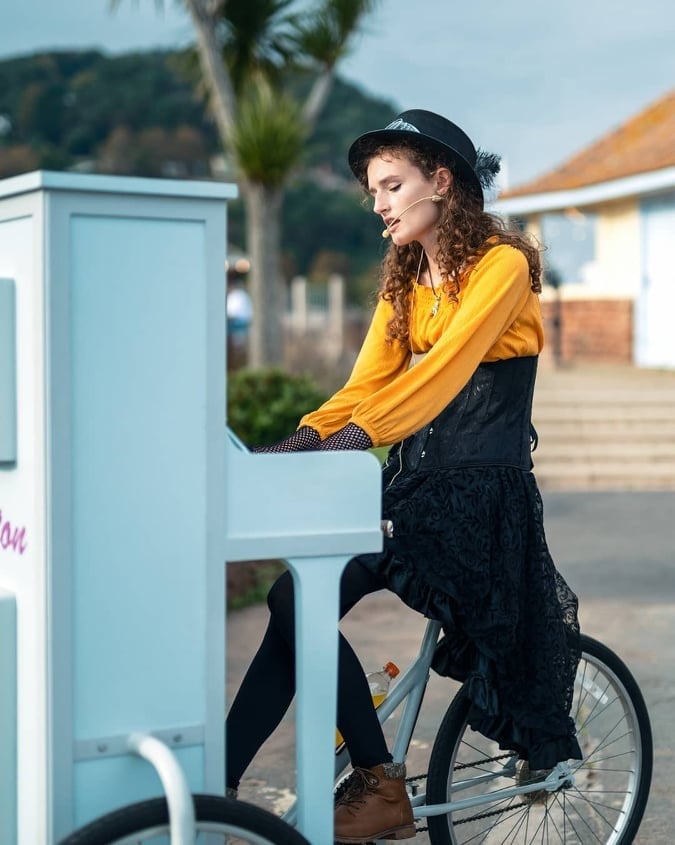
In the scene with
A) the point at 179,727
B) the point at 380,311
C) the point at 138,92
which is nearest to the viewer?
the point at 179,727

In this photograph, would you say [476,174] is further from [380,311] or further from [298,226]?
[298,226]

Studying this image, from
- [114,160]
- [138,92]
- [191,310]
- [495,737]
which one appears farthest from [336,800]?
[138,92]

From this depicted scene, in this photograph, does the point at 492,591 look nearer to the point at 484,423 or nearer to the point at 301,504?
the point at 484,423

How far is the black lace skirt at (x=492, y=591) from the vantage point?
261 cm

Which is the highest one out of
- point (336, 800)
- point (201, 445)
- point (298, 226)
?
point (298, 226)

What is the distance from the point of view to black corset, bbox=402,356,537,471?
2668 millimetres

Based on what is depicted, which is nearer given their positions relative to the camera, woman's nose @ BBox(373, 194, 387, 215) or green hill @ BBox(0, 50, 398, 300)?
woman's nose @ BBox(373, 194, 387, 215)

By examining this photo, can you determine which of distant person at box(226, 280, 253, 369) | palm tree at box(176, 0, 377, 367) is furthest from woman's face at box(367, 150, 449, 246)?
distant person at box(226, 280, 253, 369)

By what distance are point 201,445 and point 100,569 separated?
262 mm

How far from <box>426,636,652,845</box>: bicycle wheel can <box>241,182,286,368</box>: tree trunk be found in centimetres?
946

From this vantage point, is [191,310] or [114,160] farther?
[114,160]

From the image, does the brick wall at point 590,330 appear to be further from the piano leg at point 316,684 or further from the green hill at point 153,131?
the green hill at point 153,131

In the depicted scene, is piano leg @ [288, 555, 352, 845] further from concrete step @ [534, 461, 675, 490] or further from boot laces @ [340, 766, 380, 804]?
concrete step @ [534, 461, 675, 490]

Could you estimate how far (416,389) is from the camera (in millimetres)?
2414
